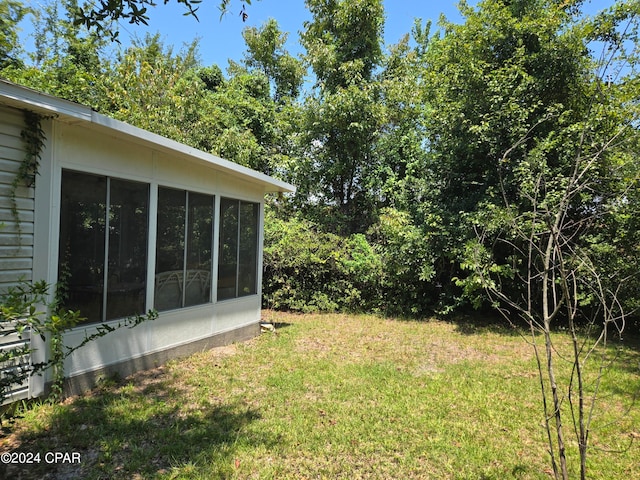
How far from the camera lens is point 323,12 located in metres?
12.6

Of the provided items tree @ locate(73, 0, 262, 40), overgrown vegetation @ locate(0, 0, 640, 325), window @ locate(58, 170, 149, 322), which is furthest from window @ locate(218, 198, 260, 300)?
tree @ locate(73, 0, 262, 40)

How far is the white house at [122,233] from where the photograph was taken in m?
3.62

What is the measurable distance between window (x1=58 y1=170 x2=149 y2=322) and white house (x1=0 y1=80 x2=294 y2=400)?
0.01 meters

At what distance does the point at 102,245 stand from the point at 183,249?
1353 mm

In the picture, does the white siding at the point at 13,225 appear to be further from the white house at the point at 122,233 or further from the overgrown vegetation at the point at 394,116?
the overgrown vegetation at the point at 394,116

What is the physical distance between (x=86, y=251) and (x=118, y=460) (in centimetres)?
217

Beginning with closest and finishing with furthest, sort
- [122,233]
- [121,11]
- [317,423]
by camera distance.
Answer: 1. [121,11]
2. [317,423]
3. [122,233]

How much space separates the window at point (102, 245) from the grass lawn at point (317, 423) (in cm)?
99

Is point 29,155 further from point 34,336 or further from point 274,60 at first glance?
point 274,60

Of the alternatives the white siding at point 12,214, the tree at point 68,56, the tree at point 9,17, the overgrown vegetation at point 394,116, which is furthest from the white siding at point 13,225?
the tree at point 68,56

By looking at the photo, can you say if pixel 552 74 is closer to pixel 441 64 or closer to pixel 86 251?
pixel 441 64

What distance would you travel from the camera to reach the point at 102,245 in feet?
14.1

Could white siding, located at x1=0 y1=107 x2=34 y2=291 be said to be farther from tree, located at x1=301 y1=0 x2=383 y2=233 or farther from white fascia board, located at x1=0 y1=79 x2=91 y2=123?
tree, located at x1=301 y1=0 x2=383 y2=233

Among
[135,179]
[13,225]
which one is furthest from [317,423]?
[135,179]
